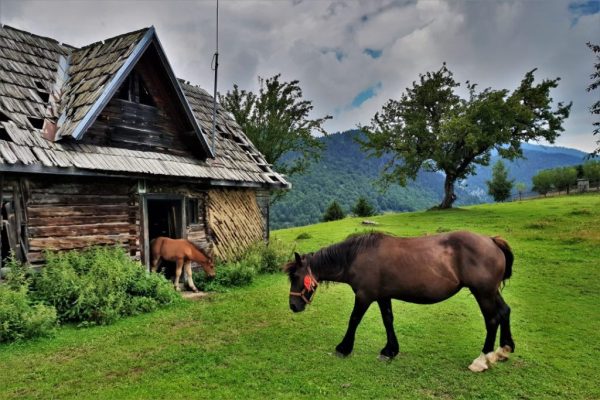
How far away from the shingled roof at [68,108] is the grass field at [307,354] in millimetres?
3563

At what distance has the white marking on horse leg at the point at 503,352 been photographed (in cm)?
625

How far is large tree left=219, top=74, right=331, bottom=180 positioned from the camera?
27.8 metres

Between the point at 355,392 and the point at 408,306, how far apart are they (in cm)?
480

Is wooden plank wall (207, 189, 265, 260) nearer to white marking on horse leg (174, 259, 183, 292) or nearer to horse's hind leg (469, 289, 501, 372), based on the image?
white marking on horse leg (174, 259, 183, 292)

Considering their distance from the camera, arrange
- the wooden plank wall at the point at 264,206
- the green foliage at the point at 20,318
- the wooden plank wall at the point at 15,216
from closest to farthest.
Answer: the green foliage at the point at 20,318 → the wooden plank wall at the point at 15,216 → the wooden plank wall at the point at 264,206

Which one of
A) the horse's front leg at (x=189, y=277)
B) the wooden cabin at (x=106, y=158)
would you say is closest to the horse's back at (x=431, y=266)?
the horse's front leg at (x=189, y=277)

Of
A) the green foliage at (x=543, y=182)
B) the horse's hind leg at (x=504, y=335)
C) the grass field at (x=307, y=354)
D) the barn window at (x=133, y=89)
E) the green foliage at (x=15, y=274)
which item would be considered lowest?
the grass field at (x=307, y=354)

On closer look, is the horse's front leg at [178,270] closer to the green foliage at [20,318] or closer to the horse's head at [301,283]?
the green foliage at [20,318]

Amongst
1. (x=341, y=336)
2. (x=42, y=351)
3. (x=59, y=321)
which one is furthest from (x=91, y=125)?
(x=341, y=336)

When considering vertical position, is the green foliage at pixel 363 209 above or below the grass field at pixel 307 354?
above

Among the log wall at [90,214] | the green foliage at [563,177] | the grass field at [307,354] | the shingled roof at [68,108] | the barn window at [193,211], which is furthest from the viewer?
the green foliage at [563,177]

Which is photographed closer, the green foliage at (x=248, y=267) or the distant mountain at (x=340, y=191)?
the green foliage at (x=248, y=267)

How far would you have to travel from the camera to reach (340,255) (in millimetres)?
6895

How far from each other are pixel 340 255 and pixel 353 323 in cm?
111
